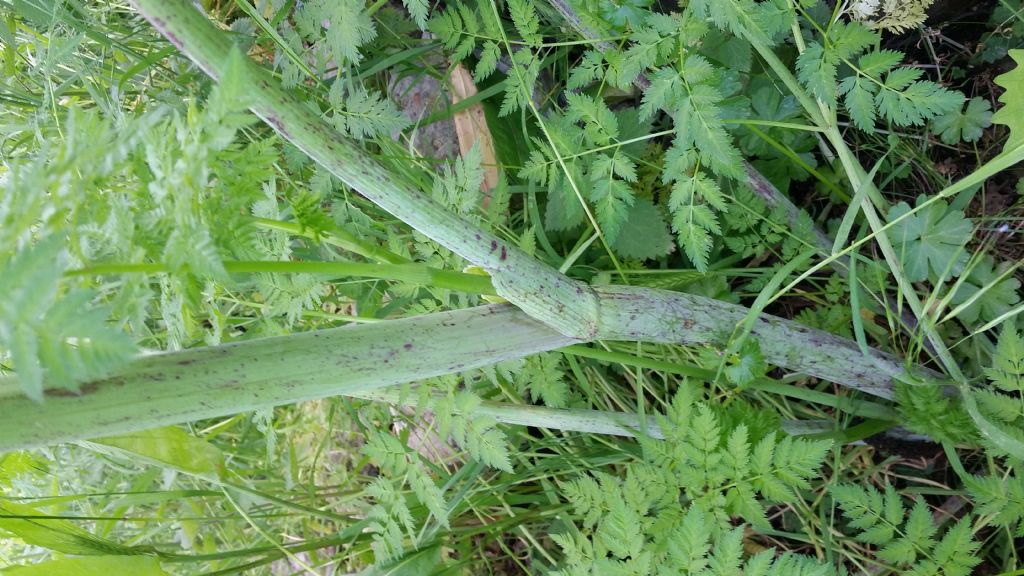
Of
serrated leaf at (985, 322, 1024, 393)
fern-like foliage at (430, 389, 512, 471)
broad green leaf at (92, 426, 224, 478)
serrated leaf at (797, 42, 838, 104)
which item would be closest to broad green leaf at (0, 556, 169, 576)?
broad green leaf at (92, 426, 224, 478)

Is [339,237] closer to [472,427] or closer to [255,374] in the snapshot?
[255,374]

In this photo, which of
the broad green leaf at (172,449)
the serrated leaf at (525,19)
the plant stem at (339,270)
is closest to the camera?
the plant stem at (339,270)

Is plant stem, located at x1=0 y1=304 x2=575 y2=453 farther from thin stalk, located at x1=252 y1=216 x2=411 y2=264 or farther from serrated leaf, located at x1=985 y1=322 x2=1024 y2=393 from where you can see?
serrated leaf, located at x1=985 y1=322 x2=1024 y2=393

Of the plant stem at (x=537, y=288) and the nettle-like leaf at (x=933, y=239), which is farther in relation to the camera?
the nettle-like leaf at (x=933, y=239)

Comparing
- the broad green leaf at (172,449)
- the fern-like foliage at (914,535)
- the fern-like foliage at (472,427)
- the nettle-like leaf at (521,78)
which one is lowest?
the broad green leaf at (172,449)

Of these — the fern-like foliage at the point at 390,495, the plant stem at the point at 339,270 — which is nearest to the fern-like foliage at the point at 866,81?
the plant stem at the point at 339,270

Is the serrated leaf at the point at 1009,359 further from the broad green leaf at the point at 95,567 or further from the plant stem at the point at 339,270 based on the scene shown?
the broad green leaf at the point at 95,567

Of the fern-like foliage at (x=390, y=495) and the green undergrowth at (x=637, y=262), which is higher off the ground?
the green undergrowth at (x=637, y=262)

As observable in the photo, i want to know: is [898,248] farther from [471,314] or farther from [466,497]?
[466,497]
